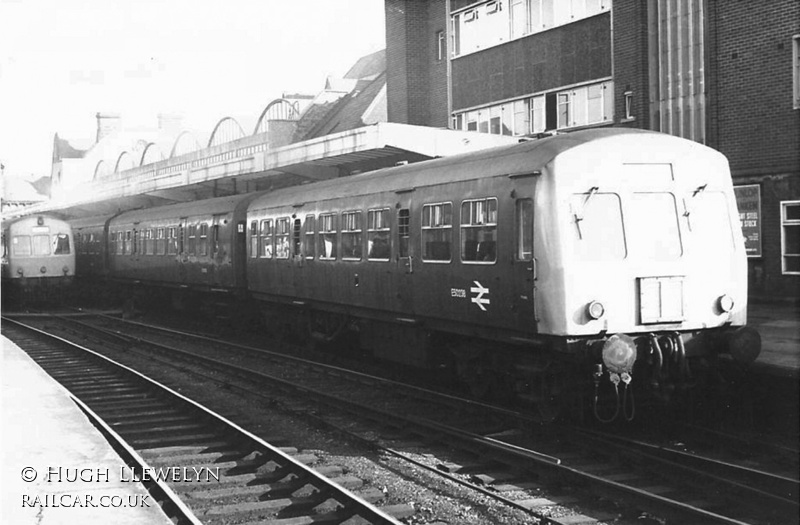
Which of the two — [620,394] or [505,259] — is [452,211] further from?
[620,394]

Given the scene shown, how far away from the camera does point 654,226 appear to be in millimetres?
9359

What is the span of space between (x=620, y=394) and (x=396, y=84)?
19236 millimetres

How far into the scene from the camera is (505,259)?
974 centimetres

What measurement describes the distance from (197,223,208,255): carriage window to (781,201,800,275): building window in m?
12.6

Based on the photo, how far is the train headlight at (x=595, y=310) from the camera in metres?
8.91

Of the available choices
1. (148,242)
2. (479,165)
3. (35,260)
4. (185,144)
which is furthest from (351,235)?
(185,144)

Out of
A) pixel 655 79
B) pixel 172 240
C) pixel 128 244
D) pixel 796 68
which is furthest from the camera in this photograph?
pixel 128 244

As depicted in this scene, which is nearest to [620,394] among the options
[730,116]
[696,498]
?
[696,498]

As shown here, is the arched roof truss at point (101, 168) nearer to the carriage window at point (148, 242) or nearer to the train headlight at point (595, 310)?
the carriage window at point (148, 242)

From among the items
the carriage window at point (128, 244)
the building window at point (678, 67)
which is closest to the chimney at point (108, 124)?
the carriage window at point (128, 244)

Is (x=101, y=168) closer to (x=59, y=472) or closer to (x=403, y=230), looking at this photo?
(x=403, y=230)

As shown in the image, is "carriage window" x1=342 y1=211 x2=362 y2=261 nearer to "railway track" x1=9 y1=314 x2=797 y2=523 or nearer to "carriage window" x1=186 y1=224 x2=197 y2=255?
"railway track" x1=9 y1=314 x2=797 y2=523

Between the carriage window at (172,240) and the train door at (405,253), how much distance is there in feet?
40.5

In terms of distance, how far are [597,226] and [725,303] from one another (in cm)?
167
